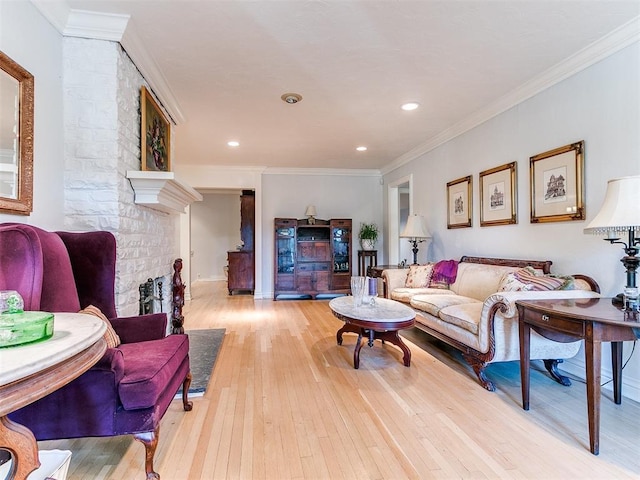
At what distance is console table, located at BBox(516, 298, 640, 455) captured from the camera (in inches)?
65.3

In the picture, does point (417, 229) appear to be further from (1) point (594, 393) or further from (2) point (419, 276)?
(1) point (594, 393)

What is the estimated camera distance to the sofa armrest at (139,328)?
6.46 feet

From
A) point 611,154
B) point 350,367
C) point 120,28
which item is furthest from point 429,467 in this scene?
point 120,28

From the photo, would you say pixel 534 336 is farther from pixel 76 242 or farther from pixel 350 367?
pixel 76 242

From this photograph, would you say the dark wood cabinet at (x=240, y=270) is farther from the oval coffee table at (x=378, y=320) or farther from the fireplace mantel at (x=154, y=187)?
the fireplace mantel at (x=154, y=187)

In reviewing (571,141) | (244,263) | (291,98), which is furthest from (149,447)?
(244,263)

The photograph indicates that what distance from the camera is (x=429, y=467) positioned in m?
1.58

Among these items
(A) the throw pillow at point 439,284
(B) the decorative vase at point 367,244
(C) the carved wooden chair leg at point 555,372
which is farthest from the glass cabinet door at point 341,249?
(C) the carved wooden chair leg at point 555,372

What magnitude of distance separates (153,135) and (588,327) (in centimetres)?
330

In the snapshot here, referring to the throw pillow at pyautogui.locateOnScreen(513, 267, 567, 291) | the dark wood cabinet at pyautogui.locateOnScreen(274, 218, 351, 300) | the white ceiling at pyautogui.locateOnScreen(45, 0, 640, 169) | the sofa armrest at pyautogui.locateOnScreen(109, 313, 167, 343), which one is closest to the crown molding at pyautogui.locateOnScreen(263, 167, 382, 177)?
the dark wood cabinet at pyautogui.locateOnScreen(274, 218, 351, 300)

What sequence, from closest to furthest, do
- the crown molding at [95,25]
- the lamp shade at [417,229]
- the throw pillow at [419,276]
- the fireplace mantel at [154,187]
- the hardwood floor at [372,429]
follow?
the hardwood floor at [372,429]
the crown molding at [95,25]
the fireplace mantel at [154,187]
the throw pillow at [419,276]
the lamp shade at [417,229]

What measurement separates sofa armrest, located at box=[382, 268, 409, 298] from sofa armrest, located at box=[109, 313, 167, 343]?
→ 112 inches

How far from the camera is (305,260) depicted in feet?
20.0

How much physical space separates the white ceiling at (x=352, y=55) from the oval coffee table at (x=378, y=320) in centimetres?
201
